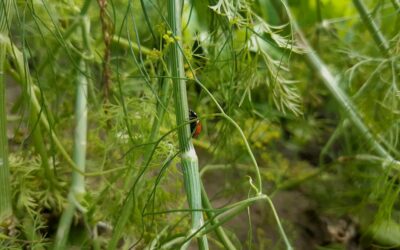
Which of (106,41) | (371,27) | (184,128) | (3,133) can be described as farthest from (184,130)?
(371,27)

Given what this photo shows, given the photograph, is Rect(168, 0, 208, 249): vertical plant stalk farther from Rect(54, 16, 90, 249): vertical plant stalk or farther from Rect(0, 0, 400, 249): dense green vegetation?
Rect(54, 16, 90, 249): vertical plant stalk

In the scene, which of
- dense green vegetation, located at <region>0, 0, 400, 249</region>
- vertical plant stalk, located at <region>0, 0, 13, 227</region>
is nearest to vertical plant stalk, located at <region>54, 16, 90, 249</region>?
dense green vegetation, located at <region>0, 0, 400, 249</region>

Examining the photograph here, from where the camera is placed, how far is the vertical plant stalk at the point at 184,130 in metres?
0.81

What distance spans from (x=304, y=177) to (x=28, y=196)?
763mm

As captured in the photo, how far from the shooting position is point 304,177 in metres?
1.59

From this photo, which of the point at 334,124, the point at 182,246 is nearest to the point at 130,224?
the point at 182,246

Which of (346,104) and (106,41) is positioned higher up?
(106,41)

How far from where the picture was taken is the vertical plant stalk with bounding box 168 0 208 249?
2.66ft

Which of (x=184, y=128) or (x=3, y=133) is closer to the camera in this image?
(x=184, y=128)

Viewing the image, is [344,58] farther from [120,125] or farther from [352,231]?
[120,125]

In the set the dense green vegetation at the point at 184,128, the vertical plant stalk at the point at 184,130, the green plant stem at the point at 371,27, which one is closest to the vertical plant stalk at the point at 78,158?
the dense green vegetation at the point at 184,128

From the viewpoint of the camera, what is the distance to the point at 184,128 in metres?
0.84

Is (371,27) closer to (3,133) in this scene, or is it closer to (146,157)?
(146,157)

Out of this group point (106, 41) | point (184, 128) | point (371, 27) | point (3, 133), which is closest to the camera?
point (184, 128)
